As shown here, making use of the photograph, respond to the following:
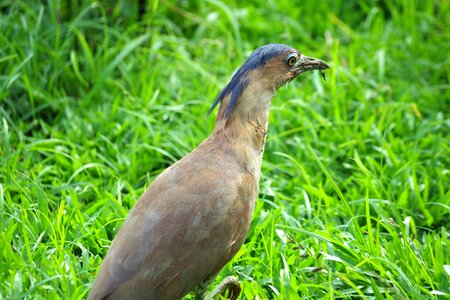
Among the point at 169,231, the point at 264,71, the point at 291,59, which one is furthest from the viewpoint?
the point at 291,59

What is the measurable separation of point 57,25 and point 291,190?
2.08m

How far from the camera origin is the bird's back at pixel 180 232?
10.8 ft

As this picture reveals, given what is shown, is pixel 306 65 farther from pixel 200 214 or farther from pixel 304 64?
pixel 200 214

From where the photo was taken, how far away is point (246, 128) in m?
3.90

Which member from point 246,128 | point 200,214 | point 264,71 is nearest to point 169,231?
point 200,214

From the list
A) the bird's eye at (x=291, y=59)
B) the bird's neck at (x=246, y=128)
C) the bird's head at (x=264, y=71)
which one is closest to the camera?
the bird's neck at (x=246, y=128)

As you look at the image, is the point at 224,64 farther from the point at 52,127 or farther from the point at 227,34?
the point at 52,127

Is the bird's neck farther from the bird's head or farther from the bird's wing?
the bird's wing

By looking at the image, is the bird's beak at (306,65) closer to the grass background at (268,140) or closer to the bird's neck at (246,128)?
the bird's neck at (246,128)

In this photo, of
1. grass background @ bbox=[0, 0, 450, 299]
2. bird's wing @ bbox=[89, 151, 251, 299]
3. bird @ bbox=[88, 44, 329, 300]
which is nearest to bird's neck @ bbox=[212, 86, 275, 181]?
bird @ bbox=[88, 44, 329, 300]

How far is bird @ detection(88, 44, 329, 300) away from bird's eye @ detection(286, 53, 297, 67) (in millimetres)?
142

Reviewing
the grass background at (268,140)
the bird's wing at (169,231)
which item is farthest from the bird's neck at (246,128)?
the grass background at (268,140)

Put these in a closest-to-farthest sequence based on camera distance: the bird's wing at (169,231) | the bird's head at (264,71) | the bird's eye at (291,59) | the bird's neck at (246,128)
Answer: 1. the bird's wing at (169,231)
2. the bird's neck at (246,128)
3. the bird's head at (264,71)
4. the bird's eye at (291,59)

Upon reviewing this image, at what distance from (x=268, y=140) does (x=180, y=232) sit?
1.94 m
